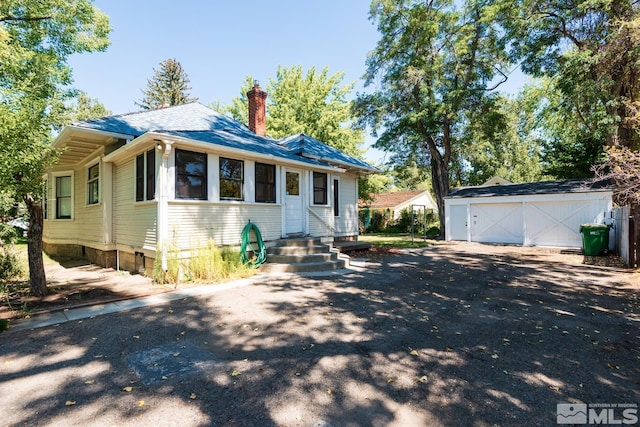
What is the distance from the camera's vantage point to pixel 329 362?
10.8 feet

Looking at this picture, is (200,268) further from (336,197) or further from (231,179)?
(336,197)

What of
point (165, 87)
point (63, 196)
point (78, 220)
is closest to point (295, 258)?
point (78, 220)

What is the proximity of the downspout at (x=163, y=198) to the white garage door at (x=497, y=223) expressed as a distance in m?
16.6

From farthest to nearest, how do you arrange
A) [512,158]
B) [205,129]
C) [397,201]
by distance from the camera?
[512,158] < [397,201] < [205,129]

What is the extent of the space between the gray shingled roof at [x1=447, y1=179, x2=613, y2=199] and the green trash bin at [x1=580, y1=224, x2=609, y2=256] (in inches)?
93.7

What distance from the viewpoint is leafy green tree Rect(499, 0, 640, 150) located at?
11461 millimetres

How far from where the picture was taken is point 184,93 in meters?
32.6

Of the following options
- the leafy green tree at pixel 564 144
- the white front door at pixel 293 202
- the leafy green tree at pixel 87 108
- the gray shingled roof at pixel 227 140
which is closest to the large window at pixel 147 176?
the gray shingled roof at pixel 227 140

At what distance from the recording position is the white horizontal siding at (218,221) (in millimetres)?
7477

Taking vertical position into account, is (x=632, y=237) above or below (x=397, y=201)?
below

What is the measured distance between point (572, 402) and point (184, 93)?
36.9 metres

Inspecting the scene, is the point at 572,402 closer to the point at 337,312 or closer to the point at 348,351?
the point at 348,351

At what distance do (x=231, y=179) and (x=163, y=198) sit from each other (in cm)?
Answer: 196

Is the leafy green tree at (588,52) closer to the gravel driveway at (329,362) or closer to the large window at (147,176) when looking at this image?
the gravel driveway at (329,362)
